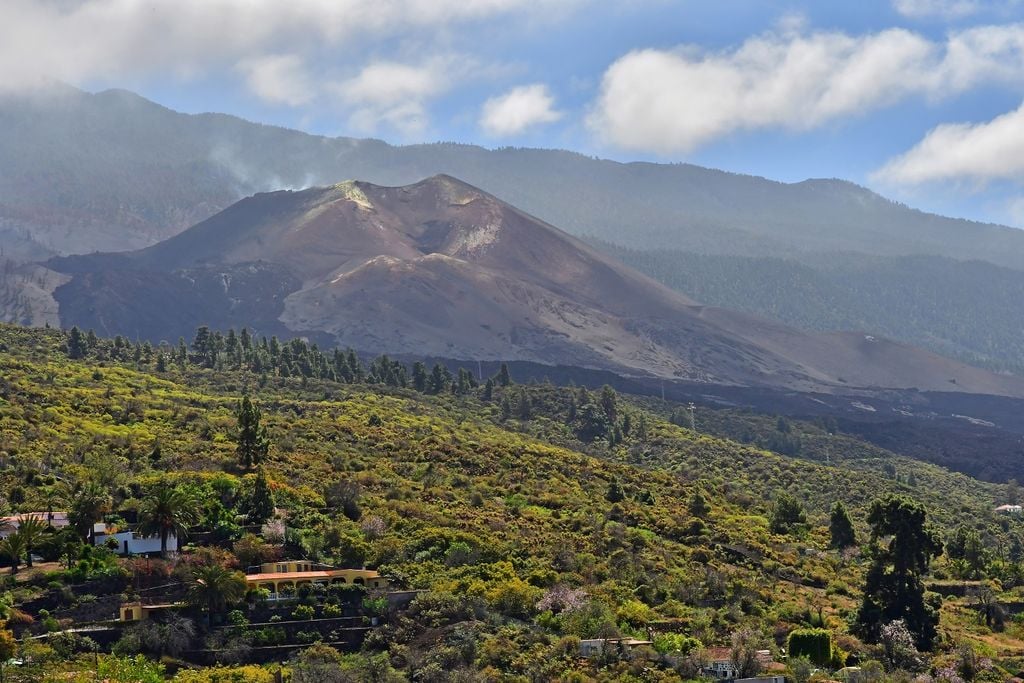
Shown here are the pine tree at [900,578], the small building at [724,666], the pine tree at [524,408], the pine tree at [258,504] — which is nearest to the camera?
the small building at [724,666]

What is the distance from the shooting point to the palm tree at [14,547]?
6775cm

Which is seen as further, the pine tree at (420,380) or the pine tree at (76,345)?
the pine tree at (420,380)

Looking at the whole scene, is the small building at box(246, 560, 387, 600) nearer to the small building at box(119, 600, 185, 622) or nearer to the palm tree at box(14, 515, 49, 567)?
the small building at box(119, 600, 185, 622)

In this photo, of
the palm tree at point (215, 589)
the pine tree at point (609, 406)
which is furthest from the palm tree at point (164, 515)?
the pine tree at point (609, 406)

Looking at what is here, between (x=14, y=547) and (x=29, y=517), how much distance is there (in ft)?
13.8

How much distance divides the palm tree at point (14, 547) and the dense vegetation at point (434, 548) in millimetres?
90

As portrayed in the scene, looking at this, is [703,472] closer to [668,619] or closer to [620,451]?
→ [620,451]

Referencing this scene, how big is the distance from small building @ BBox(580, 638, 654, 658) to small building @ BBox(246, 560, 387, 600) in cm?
1162

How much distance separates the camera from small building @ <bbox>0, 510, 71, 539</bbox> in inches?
2844

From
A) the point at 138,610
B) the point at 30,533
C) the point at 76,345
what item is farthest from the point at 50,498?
the point at 76,345

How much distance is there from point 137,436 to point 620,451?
59.8 meters

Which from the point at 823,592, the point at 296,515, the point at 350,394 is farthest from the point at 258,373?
the point at 823,592

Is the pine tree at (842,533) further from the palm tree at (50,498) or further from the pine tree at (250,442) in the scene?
the palm tree at (50,498)

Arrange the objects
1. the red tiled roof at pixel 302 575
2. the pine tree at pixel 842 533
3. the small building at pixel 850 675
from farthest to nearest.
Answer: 1. the pine tree at pixel 842 533
2. the red tiled roof at pixel 302 575
3. the small building at pixel 850 675
